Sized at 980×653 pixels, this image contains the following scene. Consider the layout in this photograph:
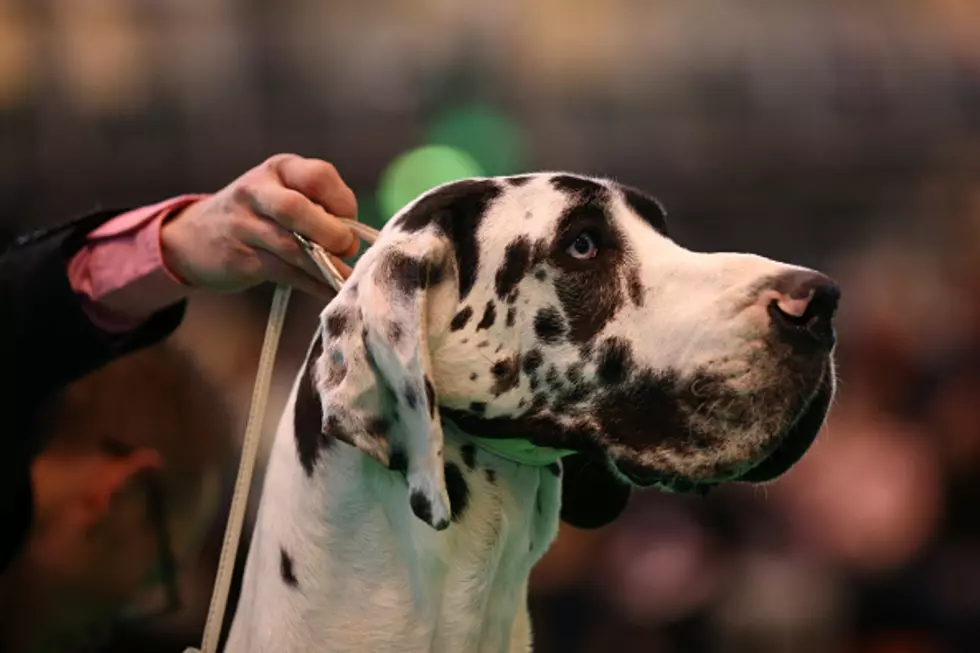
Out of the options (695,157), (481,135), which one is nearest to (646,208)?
(481,135)

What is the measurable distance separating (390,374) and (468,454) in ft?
0.47

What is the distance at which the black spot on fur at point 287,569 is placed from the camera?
972 millimetres

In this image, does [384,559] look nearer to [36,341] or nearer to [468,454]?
[468,454]

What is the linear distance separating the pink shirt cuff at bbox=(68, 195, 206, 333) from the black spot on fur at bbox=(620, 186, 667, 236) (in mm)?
567

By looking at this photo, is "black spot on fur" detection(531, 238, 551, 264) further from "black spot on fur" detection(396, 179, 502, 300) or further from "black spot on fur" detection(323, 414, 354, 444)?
"black spot on fur" detection(323, 414, 354, 444)

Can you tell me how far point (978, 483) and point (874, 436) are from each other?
279mm

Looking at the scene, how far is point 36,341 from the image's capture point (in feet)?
4.10

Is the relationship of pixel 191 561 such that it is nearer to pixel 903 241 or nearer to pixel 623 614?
pixel 623 614

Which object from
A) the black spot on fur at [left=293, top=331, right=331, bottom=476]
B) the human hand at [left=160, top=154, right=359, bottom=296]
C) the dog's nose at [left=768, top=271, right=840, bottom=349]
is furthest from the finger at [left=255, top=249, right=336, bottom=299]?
the dog's nose at [left=768, top=271, right=840, bottom=349]

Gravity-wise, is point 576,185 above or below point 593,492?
above

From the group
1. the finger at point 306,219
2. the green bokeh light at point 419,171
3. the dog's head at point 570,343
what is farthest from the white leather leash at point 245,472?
the green bokeh light at point 419,171

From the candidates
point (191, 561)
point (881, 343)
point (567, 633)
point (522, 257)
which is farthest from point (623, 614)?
point (522, 257)

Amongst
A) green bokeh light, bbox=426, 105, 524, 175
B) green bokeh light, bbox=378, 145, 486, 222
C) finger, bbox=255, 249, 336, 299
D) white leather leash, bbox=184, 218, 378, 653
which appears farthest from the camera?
green bokeh light, bbox=426, 105, 524, 175

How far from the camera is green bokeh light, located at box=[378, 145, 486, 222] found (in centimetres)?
160
